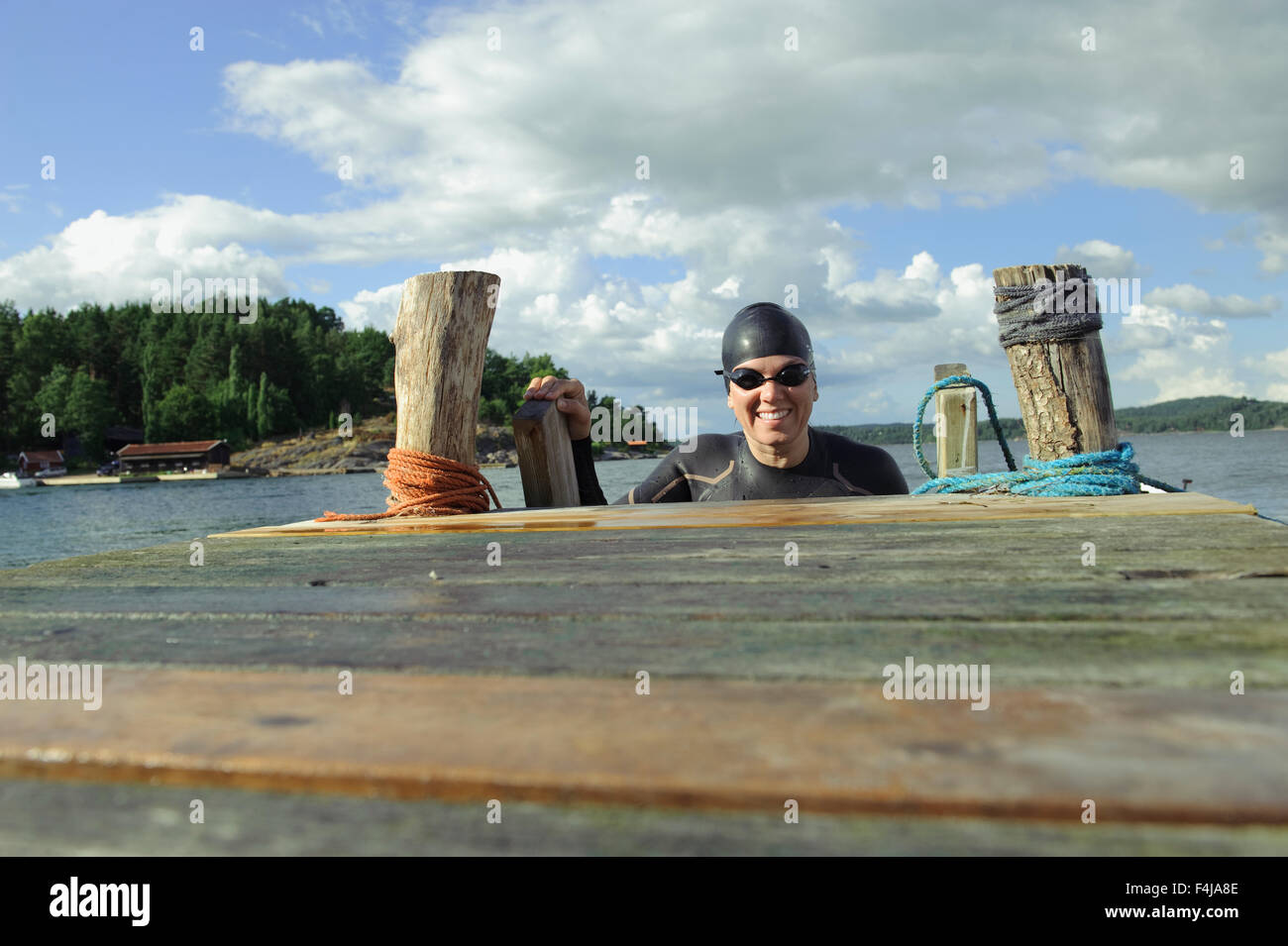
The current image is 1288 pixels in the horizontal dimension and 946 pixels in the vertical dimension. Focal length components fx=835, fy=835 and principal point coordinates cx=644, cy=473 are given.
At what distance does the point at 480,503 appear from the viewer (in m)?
4.93

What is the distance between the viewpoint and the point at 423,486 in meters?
4.65

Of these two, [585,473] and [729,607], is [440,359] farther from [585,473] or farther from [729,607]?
[729,607]

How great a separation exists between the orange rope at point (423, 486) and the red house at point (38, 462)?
10808 cm

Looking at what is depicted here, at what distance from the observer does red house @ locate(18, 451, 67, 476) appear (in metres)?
92.6

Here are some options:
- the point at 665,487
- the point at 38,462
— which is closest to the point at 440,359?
the point at 665,487

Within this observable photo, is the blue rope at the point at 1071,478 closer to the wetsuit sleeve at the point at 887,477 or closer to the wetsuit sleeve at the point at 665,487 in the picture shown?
the wetsuit sleeve at the point at 887,477

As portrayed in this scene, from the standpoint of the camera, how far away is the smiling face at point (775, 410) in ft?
18.1

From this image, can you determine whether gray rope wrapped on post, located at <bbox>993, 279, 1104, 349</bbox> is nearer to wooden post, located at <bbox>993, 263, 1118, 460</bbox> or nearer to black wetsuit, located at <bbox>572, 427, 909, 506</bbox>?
wooden post, located at <bbox>993, 263, 1118, 460</bbox>

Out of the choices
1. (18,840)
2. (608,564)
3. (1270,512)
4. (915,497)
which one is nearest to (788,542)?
(608,564)

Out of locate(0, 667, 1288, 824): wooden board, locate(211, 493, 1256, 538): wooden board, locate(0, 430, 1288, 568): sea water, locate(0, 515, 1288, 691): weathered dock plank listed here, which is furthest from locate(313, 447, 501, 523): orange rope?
locate(0, 430, 1288, 568): sea water

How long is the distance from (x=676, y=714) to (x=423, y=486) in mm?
3630

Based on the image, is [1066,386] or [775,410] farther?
[775,410]
